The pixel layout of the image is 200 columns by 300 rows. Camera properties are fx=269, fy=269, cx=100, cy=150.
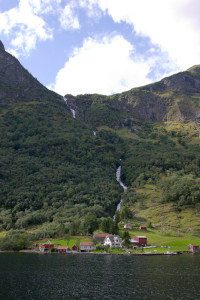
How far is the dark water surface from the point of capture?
2026 inches

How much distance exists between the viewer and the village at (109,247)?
112 metres

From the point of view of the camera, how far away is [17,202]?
172000 millimetres

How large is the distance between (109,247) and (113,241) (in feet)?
15.1

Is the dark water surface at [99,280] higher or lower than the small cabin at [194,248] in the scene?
lower

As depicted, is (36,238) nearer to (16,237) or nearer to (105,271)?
(16,237)

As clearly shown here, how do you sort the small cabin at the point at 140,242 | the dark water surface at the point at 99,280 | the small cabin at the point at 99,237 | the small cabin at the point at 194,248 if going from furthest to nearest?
the small cabin at the point at 99,237, the small cabin at the point at 140,242, the small cabin at the point at 194,248, the dark water surface at the point at 99,280

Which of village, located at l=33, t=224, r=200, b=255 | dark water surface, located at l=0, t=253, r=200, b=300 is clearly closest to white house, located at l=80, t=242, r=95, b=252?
village, located at l=33, t=224, r=200, b=255

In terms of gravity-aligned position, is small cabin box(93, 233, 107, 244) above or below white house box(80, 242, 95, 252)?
above

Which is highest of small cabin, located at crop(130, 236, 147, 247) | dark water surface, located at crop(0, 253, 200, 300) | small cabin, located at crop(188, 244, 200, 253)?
small cabin, located at crop(130, 236, 147, 247)

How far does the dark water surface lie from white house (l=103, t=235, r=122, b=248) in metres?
34.6

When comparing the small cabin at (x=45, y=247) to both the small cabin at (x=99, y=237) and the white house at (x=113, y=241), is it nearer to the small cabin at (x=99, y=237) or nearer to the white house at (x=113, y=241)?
the small cabin at (x=99, y=237)

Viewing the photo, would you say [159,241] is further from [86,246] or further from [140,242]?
[86,246]

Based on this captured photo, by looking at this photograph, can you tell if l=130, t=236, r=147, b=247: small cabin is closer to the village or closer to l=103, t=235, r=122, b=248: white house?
the village

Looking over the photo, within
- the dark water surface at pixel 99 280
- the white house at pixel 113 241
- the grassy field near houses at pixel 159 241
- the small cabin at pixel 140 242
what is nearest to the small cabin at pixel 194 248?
the grassy field near houses at pixel 159 241
